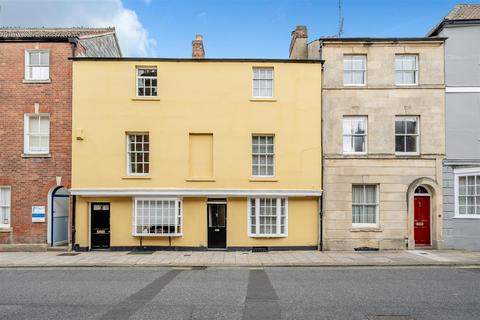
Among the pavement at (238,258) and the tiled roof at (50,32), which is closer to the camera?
the pavement at (238,258)

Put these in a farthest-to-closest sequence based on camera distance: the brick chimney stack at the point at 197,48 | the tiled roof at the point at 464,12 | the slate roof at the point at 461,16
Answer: the brick chimney stack at the point at 197,48, the tiled roof at the point at 464,12, the slate roof at the point at 461,16

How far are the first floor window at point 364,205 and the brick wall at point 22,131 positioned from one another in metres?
14.3

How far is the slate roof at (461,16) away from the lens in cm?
1841

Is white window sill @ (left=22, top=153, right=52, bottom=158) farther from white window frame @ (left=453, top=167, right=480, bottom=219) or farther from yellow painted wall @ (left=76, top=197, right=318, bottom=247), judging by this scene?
white window frame @ (left=453, top=167, right=480, bottom=219)

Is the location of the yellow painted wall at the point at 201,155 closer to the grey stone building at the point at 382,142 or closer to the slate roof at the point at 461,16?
the grey stone building at the point at 382,142

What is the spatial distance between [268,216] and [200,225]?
3384mm

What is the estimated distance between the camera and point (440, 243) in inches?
713

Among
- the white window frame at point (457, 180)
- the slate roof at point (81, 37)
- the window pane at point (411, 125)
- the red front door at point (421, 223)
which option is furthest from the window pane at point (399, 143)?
the slate roof at point (81, 37)

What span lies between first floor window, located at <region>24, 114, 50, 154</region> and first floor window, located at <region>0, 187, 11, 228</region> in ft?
7.44

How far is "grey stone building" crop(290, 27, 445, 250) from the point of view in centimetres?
1830

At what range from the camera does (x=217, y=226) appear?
18.4 metres

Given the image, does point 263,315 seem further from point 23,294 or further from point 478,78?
point 478,78

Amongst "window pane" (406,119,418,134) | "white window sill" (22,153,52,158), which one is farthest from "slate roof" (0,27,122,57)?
"window pane" (406,119,418,134)

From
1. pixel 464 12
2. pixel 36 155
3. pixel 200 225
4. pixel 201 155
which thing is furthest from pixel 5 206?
pixel 464 12
